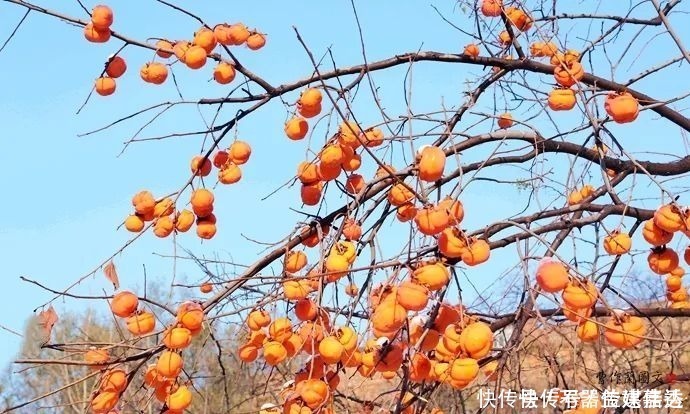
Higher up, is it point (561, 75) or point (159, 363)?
point (561, 75)

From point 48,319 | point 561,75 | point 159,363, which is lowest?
point 159,363

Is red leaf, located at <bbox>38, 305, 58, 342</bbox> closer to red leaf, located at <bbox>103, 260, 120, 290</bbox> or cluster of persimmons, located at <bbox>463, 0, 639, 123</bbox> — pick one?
red leaf, located at <bbox>103, 260, 120, 290</bbox>

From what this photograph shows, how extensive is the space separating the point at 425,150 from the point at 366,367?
515 mm

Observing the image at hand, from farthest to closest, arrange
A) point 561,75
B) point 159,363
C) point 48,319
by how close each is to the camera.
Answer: point 561,75, point 48,319, point 159,363

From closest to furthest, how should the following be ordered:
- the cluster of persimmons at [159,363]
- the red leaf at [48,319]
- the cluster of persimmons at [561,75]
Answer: the cluster of persimmons at [159,363] < the red leaf at [48,319] < the cluster of persimmons at [561,75]

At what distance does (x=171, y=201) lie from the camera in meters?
2.41

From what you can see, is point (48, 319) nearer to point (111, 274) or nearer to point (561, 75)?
point (111, 274)

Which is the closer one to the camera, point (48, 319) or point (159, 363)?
point (159, 363)

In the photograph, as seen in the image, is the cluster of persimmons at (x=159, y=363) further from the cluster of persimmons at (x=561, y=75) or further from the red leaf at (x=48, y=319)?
the cluster of persimmons at (x=561, y=75)

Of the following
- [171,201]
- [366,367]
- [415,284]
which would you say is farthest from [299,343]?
[171,201]

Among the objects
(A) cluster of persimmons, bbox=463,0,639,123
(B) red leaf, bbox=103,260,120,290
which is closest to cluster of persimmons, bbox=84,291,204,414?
(B) red leaf, bbox=103,260,120,290

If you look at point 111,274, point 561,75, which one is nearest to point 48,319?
point 111,274

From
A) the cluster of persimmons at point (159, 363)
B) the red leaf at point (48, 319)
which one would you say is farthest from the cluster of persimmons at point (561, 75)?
the red leaf at point (48, 319)

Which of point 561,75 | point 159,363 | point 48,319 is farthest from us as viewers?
point 561,75
